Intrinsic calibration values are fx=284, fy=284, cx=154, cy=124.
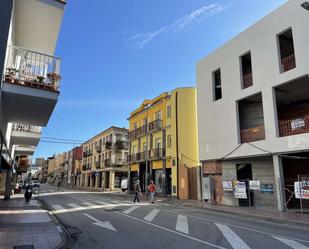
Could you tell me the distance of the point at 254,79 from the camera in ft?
61.1

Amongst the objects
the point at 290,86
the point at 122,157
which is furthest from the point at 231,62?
the point at 122,157

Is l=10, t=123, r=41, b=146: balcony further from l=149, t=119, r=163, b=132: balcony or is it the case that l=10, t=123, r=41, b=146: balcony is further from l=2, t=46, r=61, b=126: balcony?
l=149, t=119, r=163, b=132: balcony

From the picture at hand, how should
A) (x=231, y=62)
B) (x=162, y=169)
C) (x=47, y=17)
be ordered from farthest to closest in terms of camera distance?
(x=162, y=169) → (x=231, y=62) → (x=47, y=17)

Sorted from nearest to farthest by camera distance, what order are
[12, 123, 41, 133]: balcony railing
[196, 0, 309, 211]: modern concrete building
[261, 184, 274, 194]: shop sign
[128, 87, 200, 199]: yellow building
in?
[196, 0, 309, 211]: modern concrete building, [12, 123, 41, 133]: balcony railing, [261, 184, 274, 194]: shop sign, [128, 87, 200, 199]: yellow building

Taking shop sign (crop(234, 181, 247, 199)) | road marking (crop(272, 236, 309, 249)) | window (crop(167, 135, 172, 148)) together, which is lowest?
road marking (crop(272, 236, 309, 249))

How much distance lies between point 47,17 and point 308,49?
13.0 meters

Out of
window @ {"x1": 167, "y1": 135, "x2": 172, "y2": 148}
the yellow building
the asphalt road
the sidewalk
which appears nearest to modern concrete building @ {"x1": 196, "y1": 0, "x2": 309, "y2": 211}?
the yellow building

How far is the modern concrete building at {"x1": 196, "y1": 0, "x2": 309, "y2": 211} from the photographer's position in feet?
53.1

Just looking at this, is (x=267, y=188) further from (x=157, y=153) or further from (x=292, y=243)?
(x=157, y=153)

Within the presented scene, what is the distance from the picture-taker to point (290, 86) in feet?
57.6

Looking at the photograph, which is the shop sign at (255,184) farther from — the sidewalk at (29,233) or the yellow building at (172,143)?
the sidewalk at (29,233)

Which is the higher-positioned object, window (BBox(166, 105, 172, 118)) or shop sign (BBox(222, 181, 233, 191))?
window (BBox(166, 105, 172, 118))

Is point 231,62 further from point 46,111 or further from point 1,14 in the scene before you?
point 1,14

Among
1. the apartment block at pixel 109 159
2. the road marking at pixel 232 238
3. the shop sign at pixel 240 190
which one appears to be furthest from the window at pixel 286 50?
the apartment block at pixel 109 159
